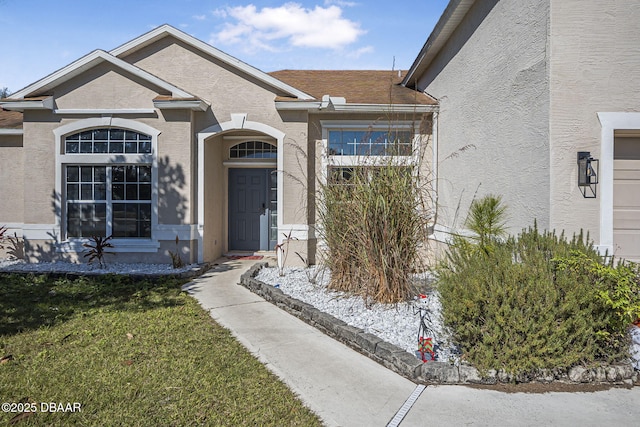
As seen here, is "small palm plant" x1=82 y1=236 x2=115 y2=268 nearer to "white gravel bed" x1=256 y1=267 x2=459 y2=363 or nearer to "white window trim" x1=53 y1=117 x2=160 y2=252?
"white window trim" x1=53 y1=117 x2=160 y2=252

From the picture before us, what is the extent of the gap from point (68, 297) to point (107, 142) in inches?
157

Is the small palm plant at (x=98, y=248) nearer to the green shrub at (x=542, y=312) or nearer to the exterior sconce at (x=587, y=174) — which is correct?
the green shrub at (x=542, y=312)

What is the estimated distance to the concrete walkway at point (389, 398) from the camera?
313cm

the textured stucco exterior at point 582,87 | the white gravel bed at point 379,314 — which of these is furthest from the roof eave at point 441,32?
the white gravel bed at point 379,314

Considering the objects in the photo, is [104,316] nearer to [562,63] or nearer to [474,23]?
[562,63]

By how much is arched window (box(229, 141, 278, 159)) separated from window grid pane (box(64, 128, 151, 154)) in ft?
8.32

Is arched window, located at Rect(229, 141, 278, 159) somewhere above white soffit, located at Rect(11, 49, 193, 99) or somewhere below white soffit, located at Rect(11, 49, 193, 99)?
below

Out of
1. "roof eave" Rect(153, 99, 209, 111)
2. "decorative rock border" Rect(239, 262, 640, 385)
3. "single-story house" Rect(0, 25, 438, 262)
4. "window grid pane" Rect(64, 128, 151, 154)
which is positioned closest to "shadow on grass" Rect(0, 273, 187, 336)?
"single-story house" Rect(0, 25, 438, 262)

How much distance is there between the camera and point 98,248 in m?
8.65

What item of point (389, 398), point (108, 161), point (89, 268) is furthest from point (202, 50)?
point (389, 398)

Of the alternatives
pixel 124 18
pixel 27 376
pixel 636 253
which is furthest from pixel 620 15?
pixel 124 18

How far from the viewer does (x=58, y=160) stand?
909cm

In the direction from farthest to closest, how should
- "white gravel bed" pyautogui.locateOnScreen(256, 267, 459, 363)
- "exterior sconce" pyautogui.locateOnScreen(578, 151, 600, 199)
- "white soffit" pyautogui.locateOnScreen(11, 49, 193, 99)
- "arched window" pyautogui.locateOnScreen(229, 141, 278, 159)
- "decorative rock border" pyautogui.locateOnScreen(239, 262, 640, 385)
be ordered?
"arched window" pyautogui.locateOnScreen(229, 141, 278, 159) → "white soffit" pyautogui.locateOnScreen(11, 49, 193, 99) → "exterior sconce" pyautogui.locateOnScreen(578, 151, 600, 199) → "white gravel bed" pyautogui.locateOnScreen(256, 267, 459, 363) → "decorative rock border" pyautogui.locateOnScreen(239, 262, 640, 385)

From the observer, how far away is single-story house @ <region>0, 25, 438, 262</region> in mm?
9000
